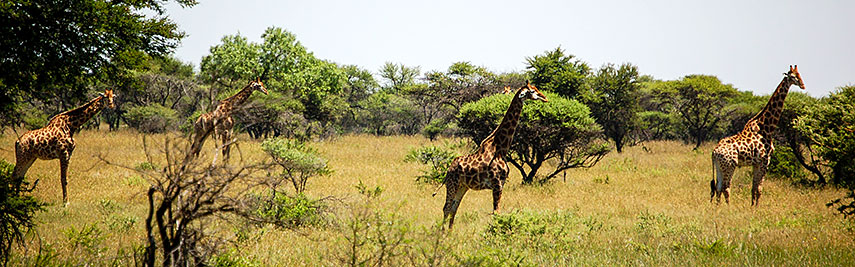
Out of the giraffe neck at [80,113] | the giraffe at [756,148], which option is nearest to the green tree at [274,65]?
the giraffe neck at [80,113]

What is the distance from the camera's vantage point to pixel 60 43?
7.67m

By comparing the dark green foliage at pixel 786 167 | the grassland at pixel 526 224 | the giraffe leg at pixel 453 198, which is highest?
the dark green foliage at pixel 786 167

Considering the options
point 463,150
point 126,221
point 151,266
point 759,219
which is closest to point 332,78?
point 463,150

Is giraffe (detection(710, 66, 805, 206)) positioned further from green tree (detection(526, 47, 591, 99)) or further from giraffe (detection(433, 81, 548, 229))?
green tree (detection(526, 47, 591, 99))

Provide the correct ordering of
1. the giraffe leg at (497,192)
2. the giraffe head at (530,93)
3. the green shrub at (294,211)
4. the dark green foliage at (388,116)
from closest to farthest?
the green shrub at (294,211), the giraffe head at (530,93), the giraffe leg at (497,192), the dark green foliage at (388,116)

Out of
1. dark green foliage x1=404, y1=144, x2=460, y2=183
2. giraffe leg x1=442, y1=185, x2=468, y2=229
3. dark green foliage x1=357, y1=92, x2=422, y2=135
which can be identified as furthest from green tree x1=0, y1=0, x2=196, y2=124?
dark green foliage x1=357, y1=92, x2=422, y2=135

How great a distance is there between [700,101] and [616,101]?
7.41m

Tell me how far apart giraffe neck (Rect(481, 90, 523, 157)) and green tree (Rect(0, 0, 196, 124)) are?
651cm

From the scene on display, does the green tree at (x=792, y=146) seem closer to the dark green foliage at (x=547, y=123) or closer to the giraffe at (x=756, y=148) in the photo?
the giraffe at (x=756, y=148)

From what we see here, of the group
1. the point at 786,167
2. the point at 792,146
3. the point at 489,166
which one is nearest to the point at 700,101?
the point at 792,146

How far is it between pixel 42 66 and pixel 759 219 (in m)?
12.7

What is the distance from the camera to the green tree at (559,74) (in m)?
25.6

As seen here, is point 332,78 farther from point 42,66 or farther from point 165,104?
point 42,66

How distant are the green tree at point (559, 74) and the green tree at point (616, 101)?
2938 mm
